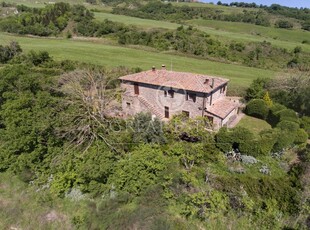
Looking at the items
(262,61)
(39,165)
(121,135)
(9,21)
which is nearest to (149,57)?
(262,61)

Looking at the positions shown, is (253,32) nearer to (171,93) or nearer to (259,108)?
(259,108)

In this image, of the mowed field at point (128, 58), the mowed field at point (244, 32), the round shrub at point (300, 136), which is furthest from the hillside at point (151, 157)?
the mowed field at point (244, 32)

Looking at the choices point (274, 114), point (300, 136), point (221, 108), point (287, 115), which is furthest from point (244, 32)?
point (300, 136)

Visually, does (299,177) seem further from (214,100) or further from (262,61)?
(262,61)

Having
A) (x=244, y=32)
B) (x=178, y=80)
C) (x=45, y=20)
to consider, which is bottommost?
(x=244, y=32)

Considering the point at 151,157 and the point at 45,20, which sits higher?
the point at 45,20

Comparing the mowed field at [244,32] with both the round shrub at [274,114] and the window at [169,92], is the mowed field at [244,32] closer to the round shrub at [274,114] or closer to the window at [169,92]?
the round shrub at [274,114]
